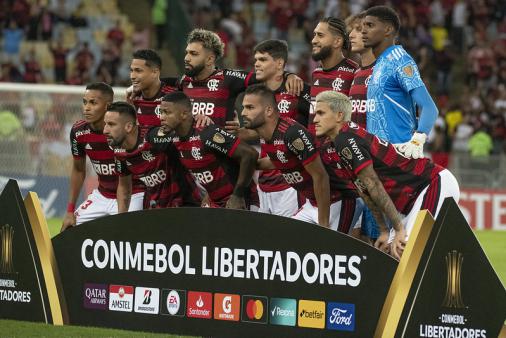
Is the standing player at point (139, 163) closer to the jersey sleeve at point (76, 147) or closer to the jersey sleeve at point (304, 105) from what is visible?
the jersey sleeve at point (76, 147)

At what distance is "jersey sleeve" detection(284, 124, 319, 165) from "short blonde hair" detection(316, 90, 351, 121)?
0.32 metres

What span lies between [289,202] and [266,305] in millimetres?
2310

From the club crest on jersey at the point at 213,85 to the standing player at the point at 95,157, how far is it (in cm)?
84

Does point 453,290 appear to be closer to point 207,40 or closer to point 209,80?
point 209,80

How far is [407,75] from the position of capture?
8.14m

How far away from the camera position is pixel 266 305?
7340 millimetres

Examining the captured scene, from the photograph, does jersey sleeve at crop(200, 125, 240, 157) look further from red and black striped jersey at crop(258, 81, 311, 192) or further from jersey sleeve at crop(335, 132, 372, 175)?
jersey sleeve at crop(335, 132, 372, 175)

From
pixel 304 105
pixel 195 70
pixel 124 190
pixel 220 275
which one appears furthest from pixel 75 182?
pixel 220 275

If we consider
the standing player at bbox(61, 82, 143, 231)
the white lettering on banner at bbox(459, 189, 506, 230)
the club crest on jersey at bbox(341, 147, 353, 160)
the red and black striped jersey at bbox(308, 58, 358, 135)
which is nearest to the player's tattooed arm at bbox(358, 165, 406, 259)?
the club crest on jersey at bbox(341, 147, 353, 160)

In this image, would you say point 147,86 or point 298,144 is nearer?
point 298,144

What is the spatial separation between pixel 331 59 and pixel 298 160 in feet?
3.82

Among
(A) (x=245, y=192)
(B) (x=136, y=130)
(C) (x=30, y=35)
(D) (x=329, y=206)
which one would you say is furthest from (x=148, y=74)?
(C) (x=30, y=35)

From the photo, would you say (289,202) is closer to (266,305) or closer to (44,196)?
(266,305)

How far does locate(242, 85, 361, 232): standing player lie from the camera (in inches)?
322
